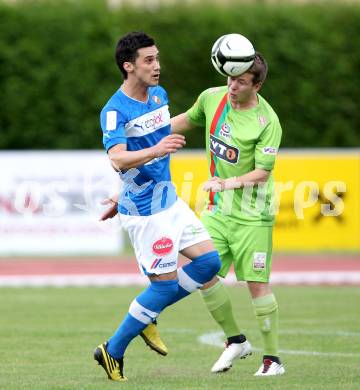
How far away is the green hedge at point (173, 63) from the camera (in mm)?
24047

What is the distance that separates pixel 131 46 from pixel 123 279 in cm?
923

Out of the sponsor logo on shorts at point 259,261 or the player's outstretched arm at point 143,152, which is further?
the sponsor logo on shorts at point 259,261

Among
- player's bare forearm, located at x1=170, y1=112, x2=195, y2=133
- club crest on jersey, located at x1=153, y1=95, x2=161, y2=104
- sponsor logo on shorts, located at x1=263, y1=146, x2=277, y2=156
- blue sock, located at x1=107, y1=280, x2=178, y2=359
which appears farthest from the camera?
player's bare forearm, located at x1=170, y1=112, x2=195, y2=133

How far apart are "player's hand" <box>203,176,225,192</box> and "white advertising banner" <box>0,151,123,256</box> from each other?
36.6 ft

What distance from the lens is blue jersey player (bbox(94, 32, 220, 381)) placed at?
8.15m

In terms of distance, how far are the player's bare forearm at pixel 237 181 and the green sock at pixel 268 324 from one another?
36.4 inches

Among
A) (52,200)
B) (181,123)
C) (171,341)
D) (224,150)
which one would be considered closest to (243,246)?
(224,150)

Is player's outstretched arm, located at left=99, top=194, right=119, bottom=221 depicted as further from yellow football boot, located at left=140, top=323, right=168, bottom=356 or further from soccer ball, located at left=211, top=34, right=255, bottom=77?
soccer ball, located at left=211, top=34, right=255, bottom=77

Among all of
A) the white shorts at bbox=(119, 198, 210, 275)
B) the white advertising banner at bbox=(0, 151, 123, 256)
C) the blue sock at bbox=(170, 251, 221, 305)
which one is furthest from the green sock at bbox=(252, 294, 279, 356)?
the white advertising banner at bbox=(0, 151, 123, 256)

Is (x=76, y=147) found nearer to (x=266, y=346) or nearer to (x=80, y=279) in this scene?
(x=80, y=279)

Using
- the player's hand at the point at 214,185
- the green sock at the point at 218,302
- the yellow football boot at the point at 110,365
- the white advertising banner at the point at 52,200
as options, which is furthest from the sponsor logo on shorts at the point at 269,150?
the white advertising banner at the point at 52,200

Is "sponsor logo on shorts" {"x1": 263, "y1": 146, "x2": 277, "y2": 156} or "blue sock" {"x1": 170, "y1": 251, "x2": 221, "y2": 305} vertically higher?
"sponsor logo on shorts" {"x1": 263, "y1": 146, "x2": 277, "y2": 156}

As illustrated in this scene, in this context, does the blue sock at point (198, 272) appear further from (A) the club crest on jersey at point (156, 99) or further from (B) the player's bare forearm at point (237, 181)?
(A) the club crest on jersey at point (156, 99)

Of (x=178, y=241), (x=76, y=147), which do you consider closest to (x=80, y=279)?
(x=76, y=147)
